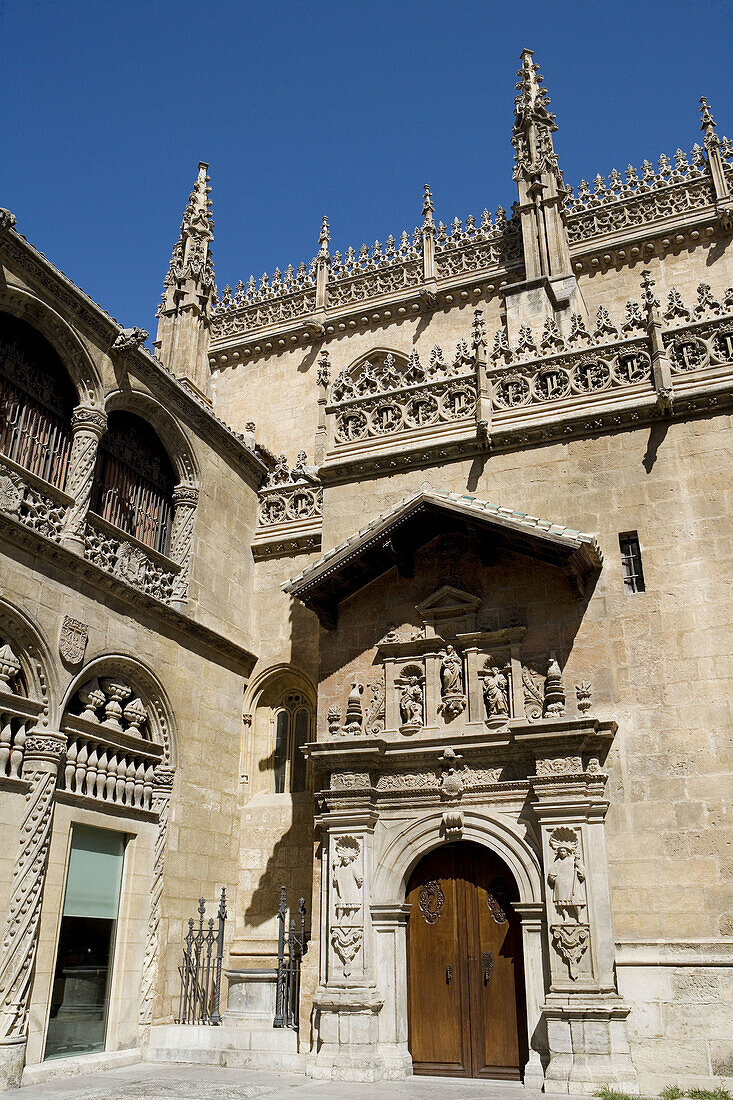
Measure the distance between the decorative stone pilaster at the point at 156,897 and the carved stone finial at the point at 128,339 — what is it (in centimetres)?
667

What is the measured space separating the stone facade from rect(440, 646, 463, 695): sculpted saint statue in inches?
1.3

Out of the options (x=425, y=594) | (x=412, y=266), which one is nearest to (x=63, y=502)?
(x=425, y=594)

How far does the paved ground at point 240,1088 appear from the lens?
10.0m

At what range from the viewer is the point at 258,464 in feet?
61.9

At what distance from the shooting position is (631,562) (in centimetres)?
1293

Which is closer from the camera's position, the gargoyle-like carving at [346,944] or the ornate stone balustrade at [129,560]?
the gargoyle-like carving at [346,944]

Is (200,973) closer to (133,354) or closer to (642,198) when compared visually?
(133,354)

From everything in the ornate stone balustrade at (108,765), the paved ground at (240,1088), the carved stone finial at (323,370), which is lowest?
the paved ground at (240,1088)

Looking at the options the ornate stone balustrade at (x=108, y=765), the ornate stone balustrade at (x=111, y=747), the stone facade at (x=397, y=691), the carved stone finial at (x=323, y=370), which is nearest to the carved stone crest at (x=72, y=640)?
the stone facade at (x=397, y=691)

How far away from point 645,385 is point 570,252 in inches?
406

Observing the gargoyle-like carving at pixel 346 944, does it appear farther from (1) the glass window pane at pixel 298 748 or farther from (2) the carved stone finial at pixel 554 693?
(1) the glass window pane at pixel 298 748

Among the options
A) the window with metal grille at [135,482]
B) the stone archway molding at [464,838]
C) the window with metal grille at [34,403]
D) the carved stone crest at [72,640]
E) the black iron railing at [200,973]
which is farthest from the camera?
the window with metal grille at [135,482]

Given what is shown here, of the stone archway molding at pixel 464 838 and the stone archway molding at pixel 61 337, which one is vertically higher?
the stone archway molding at pixel 61 337

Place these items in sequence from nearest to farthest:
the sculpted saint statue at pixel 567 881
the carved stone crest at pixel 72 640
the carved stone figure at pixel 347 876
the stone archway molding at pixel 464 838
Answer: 1. the sculpted saint statue at pixel 567 881
2. the stone archway molding at pixel 464 838
3. the carved stone figure at pixel 347 876
4. the carved stone crest at pixel 72 640
